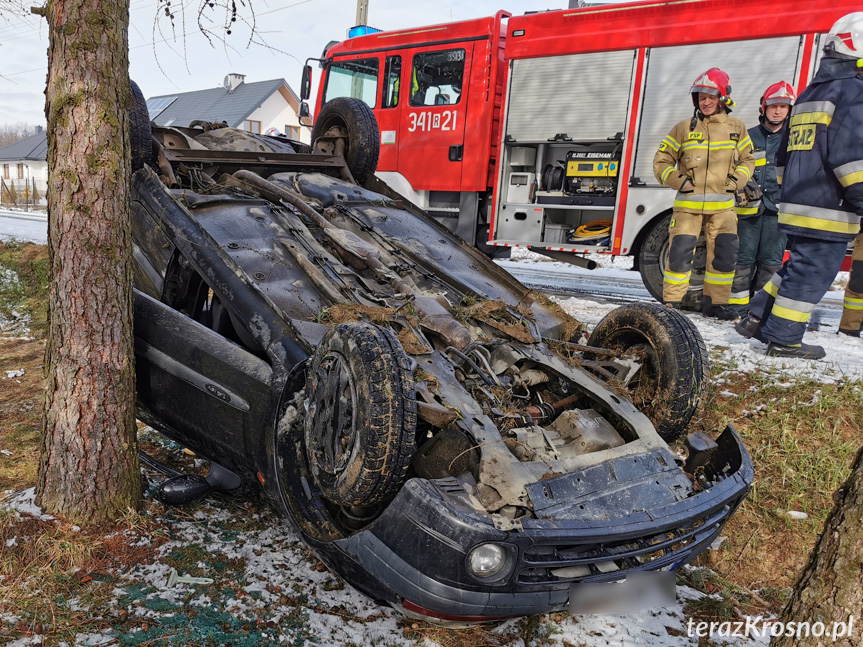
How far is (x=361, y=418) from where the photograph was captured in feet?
6.82

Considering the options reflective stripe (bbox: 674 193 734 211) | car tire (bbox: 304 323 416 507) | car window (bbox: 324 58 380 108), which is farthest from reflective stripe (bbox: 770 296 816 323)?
car window (bbox: 324 58 380 108)

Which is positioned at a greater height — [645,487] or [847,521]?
[847,521]

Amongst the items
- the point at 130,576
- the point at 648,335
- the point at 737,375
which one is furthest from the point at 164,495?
the point at 737,375

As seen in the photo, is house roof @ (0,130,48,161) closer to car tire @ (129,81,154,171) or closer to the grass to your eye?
car tire @ (129,81,154,171)

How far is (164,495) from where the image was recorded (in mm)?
2949

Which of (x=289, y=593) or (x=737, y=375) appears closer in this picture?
(x=289, y=593)

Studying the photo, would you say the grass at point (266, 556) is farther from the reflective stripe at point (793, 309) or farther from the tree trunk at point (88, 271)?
the reflective stripe at point (793, 309)

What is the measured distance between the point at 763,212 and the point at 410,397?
539 cm

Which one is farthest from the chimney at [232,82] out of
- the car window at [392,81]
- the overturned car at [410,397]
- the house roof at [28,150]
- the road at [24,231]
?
the overturned car at [410,397]

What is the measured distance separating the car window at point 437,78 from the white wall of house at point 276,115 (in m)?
22.0

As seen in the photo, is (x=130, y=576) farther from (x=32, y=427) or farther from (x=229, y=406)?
(x=32, y=427)

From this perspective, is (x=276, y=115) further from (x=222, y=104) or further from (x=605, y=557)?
(x=605, y=557)

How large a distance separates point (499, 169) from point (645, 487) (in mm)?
5885

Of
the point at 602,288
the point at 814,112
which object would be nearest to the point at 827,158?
the point at 814,112
